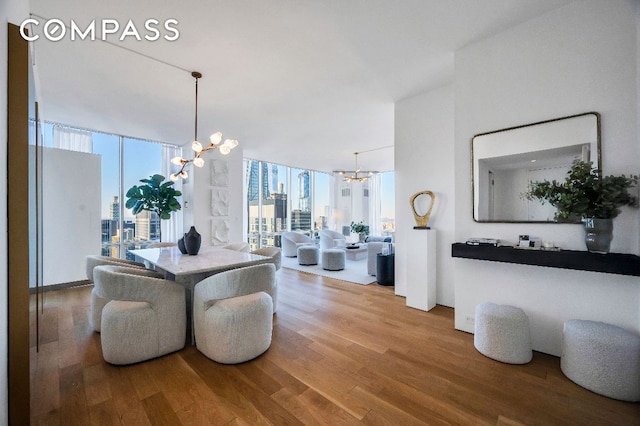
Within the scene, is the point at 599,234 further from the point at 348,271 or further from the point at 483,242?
the point at 348,271

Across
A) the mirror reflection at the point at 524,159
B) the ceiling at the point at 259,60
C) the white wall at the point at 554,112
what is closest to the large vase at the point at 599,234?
the white wall at the point at 554,112

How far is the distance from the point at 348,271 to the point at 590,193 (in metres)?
4.24

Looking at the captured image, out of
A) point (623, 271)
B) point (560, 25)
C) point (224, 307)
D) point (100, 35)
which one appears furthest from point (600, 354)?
point (100, 35)

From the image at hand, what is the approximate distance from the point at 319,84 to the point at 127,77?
2432 millimetres

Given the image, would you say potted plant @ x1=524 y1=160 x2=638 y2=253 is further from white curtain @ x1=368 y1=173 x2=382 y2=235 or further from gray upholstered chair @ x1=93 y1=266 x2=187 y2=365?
white curtain @ x1=368 y1=173 x2=382 y2=235

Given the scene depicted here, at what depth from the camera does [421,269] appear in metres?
3.35

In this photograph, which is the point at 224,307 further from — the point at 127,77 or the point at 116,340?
the point at 127,77

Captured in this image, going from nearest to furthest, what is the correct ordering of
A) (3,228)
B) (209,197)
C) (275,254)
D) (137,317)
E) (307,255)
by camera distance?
(3,228) < (137,317) < (275,254) < (209,197) < (307,255)

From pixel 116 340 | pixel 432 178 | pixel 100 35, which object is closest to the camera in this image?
pixel 116 340

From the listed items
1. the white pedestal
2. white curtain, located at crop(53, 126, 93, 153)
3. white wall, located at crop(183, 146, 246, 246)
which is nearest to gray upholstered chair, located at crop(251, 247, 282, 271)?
the white pedestal

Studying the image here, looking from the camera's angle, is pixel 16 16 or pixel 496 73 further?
pixel 496 73

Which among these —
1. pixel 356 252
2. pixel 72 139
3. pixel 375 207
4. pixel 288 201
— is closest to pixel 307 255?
pixel 356 252

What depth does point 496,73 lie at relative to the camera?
2.49 m

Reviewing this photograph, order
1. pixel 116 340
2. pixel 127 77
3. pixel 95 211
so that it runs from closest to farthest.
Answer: pixel 116 340 < pixel 127 77 < pixel 95 211
